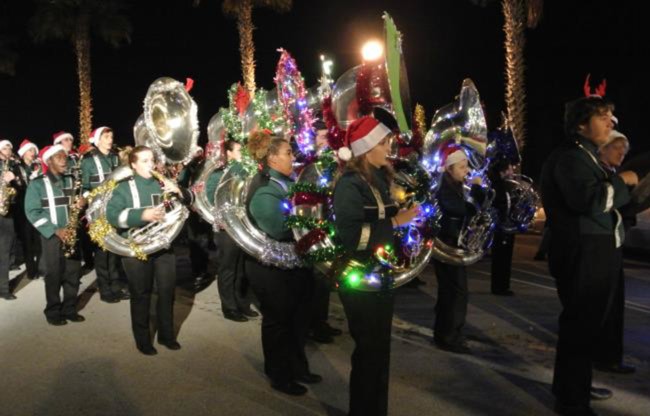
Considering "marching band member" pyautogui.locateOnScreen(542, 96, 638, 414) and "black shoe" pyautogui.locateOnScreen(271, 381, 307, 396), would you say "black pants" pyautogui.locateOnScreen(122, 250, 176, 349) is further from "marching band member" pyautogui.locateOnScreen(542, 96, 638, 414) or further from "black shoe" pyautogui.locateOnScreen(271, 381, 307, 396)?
"marching band member" pyautogui.locateOnScreen(542, 96, 638, 414)

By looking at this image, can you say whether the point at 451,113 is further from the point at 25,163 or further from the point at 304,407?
the point at 25,163

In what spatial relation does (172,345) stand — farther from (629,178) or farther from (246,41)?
(246,41)

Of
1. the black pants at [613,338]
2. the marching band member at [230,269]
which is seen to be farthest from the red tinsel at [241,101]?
the black pants at [613,338]

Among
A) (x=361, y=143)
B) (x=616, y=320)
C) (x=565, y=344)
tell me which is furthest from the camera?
(x=616, y=320)

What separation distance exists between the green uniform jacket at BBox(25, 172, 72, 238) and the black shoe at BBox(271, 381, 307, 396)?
12.0 ft

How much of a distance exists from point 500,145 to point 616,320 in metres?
3.40

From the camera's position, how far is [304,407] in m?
4.88

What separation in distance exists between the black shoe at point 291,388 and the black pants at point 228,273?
2.65 metres

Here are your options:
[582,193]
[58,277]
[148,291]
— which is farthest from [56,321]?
[582,193]

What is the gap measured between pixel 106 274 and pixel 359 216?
6166 mm

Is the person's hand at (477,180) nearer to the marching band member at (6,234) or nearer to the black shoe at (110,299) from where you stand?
the black shoe at (110,299)

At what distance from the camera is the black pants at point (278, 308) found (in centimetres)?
521

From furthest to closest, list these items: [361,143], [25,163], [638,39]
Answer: [638,39]
[25,163]
[361,143]

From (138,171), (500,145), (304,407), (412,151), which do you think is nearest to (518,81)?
(500,145)
